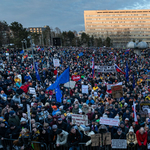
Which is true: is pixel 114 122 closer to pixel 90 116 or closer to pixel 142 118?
pixel 90 116

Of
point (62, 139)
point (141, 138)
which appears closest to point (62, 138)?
point (62, 139)

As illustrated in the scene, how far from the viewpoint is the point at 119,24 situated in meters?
106

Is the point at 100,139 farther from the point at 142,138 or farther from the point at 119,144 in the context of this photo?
the point at 142,138

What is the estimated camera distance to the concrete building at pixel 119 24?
104125mm

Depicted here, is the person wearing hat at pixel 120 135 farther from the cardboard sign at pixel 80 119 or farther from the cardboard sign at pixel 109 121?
the cardboard sign at pixel 80 119

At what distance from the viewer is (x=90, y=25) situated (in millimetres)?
104938

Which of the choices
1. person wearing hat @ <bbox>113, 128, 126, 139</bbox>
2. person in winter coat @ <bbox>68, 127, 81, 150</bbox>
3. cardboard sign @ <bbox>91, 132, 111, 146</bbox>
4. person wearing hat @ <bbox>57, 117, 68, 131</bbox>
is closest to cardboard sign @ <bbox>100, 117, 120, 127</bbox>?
person wearing hat @ <bbox>113, 128, 126, 139</bbox>

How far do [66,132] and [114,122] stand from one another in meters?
1.71

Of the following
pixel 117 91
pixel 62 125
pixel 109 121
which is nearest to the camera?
pixel 109 121

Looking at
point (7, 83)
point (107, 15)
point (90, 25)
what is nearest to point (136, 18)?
point (107, 15)

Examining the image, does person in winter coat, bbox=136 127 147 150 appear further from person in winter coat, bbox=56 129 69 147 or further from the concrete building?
the concrete building

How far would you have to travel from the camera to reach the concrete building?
342ft

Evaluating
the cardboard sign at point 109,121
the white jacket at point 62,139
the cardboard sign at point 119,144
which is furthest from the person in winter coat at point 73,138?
the cardboard sign at point 119,144

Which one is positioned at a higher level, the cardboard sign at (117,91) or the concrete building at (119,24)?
the concrete building at (119,24)
